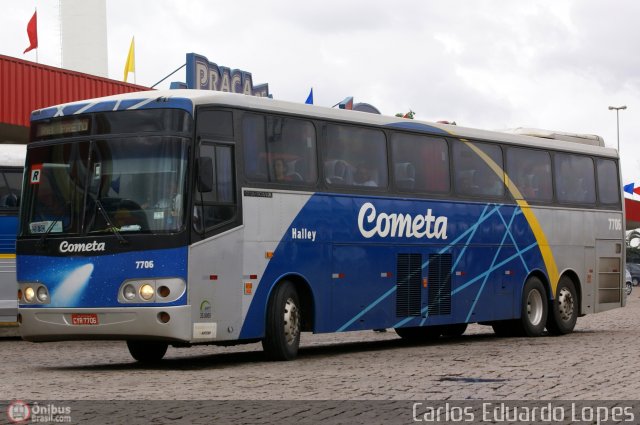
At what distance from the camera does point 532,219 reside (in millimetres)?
22391

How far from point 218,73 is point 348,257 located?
88.4 feet

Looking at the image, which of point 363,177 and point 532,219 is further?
point 532,219

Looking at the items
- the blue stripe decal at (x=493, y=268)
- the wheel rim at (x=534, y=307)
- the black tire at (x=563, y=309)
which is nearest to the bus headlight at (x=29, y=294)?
the blue stripe decal at (x=493, y=268)

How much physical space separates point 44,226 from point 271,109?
129 inches

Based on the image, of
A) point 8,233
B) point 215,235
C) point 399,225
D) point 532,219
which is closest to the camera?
point 215,235

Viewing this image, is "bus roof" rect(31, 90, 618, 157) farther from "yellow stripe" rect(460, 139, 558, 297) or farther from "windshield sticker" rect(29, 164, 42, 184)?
"windshield sticker" rect(29, 164, 42, 184)

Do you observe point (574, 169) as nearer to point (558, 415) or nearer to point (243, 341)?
point (243, 341)

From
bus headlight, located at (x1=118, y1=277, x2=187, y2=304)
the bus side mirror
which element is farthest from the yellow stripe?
bus headlight, located at (x1=118, y1=277, x2=187, y2=304)

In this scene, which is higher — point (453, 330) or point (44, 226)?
point (44, 226)

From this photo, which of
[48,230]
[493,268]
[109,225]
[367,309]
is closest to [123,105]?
[109,225]

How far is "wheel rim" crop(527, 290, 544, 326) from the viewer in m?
22.6

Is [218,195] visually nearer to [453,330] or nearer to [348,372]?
[348,372]

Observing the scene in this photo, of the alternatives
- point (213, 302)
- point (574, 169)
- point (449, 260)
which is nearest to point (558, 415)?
point (213, 302)

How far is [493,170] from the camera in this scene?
21.7m
